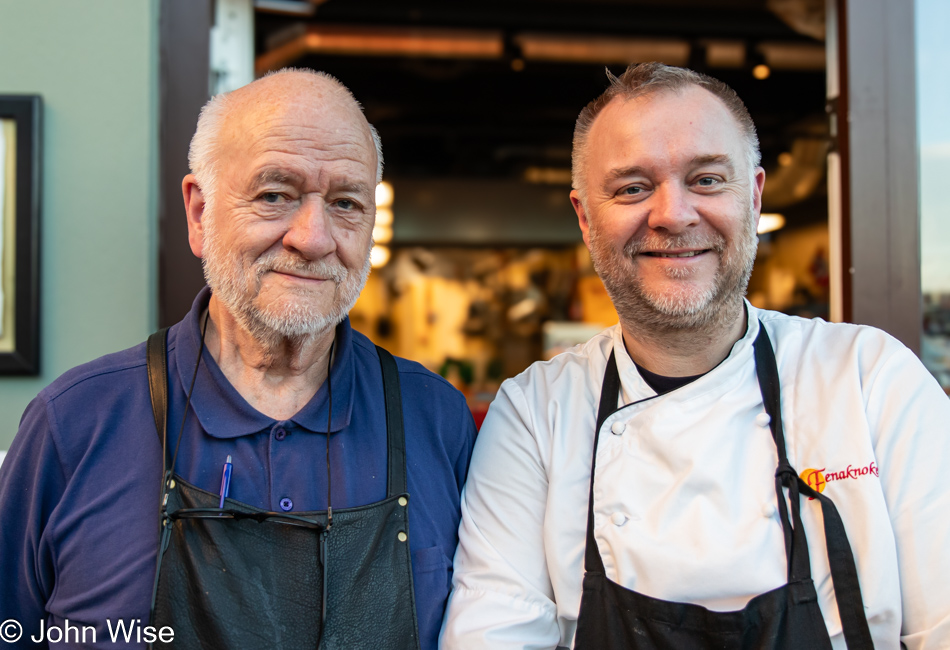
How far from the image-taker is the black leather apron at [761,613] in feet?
4.47

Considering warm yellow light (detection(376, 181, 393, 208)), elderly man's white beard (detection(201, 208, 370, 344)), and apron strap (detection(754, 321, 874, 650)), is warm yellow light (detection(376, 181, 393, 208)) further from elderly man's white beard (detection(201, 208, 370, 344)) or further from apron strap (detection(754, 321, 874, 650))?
apron strap (detection(754, 321, 874, 650))

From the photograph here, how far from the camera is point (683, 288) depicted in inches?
63.2

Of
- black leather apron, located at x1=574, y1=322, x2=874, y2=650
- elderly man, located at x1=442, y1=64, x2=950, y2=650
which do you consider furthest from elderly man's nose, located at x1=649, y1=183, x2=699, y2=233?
black leather apron, located at x1=574, y1=322, x2=874, y2=650

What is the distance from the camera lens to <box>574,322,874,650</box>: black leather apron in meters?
1.36

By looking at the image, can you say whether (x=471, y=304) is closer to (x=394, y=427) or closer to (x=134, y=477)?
(x=394, y=427)

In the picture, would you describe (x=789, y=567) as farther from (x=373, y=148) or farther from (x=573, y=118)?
(x=573, y=118)

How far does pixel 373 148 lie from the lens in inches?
66.9

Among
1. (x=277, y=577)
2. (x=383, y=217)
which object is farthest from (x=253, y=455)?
(x=383, y=217)

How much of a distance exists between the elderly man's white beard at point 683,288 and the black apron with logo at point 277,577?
725mm

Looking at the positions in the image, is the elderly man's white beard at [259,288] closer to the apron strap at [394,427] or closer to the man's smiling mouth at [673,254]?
the apron strap at [394,427]

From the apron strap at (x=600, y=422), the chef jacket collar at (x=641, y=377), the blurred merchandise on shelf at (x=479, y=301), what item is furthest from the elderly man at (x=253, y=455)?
the blurred merchandise on shelf at (x=479, y=301)

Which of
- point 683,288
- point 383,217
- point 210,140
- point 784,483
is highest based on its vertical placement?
point 383,217

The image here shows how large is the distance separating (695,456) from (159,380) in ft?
3.73

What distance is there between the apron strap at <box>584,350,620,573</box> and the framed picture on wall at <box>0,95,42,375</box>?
1.57 m
